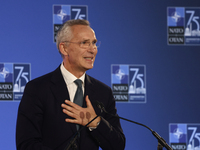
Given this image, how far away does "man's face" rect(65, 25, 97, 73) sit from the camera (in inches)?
83.4

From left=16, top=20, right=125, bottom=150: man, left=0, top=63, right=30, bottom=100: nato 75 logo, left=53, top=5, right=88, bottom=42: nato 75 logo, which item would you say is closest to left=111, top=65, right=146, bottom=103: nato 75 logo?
left=53, top=5, right=88, bottom=42: nato 75 logo

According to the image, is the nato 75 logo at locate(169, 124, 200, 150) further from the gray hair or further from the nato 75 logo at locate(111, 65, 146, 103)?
the gray hair

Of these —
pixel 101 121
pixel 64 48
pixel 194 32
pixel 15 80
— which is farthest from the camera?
pixel 194 32

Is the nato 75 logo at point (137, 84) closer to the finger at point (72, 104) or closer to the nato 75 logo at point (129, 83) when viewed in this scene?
the nato 75 logo at point (129, 83)

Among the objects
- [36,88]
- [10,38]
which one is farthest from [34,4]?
[36,88]

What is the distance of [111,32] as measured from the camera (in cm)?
352

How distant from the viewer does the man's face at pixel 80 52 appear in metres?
2.12

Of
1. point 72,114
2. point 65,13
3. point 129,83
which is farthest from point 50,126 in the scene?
point 65,13

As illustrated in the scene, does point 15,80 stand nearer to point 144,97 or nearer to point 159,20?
point 144,97

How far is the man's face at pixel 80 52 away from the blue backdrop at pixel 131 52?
129 cm

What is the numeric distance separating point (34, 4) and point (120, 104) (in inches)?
52.3

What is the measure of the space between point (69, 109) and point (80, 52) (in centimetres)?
38

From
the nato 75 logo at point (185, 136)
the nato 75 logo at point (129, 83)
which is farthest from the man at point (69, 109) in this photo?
the nato 75 logo at point (185, 136)

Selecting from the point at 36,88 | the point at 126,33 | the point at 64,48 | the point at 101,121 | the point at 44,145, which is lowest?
the point at 44,145
